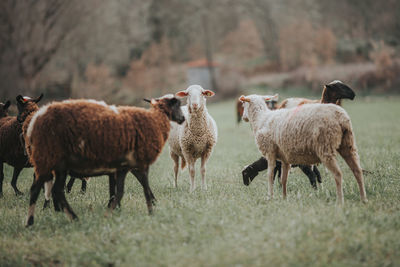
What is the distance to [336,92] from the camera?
20.3 feet

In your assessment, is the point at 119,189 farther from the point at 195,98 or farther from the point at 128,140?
the point at 195,98

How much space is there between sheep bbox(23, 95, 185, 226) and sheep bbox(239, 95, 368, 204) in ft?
6.09

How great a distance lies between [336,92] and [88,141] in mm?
4628

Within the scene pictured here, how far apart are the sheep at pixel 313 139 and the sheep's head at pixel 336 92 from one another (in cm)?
143

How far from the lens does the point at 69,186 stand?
266 inches

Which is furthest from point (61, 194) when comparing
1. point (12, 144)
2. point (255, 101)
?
point (255, 101)

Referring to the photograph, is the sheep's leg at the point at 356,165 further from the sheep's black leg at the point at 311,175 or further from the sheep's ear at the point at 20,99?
the sheep's ear at the point at 20,99

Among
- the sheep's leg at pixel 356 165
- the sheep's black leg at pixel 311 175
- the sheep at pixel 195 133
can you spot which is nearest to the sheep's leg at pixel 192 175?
the sheep at pixel 195 133

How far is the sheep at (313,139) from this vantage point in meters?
4.38

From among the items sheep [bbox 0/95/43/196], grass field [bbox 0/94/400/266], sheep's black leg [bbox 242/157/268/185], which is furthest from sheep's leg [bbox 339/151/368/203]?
sheep [bbox 0/95/43/196]

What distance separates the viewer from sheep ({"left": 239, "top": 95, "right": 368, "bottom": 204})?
4379 millimetres

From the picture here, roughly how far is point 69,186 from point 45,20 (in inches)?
775

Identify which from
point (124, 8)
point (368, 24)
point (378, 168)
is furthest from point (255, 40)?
point (378, 168)

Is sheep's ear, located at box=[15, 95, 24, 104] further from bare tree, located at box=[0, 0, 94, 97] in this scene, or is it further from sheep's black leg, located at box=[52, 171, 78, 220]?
bare tree, located at box=[0, 0, 94, 97]
